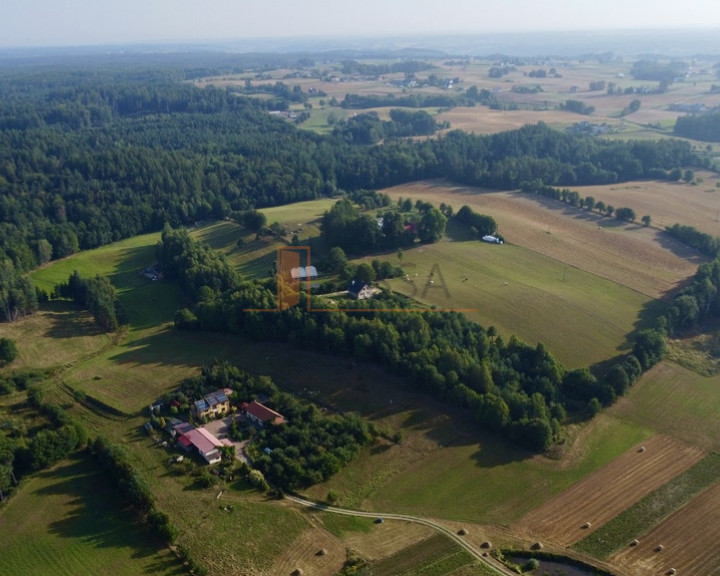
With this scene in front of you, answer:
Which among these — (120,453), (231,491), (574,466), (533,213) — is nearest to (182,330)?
(120,453)

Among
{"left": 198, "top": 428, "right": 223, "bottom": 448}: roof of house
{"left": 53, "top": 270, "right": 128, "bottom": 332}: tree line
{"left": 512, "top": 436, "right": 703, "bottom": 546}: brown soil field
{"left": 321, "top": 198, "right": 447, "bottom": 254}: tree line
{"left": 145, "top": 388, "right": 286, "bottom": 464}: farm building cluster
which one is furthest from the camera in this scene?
{"left": 321, "top": 198, "right": 447, "bottom": 254}: tree line

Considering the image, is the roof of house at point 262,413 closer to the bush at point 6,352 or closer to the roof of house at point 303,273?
the roof of house at point 303,273

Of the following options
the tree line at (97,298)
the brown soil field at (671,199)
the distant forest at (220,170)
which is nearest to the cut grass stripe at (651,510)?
the tree line at (97,298)

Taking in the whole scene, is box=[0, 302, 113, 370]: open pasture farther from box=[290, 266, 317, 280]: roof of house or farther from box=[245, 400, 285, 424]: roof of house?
box=[245, 400, 285, 424]: roof of house

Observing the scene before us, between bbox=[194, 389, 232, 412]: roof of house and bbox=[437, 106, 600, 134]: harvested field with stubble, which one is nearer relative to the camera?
bbox=[194, 389, 232, 412]: roof of house

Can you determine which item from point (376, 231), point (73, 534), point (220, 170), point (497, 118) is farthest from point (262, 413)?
point (497, 118)

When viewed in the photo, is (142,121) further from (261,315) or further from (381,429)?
(381,429)

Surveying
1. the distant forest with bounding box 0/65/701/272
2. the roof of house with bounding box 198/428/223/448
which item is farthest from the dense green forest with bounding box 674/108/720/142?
the roof of house with bounding box 198/428/223/448
